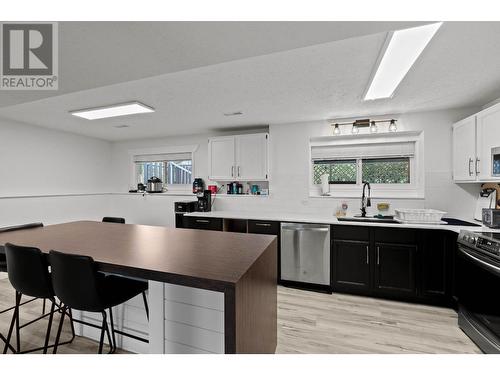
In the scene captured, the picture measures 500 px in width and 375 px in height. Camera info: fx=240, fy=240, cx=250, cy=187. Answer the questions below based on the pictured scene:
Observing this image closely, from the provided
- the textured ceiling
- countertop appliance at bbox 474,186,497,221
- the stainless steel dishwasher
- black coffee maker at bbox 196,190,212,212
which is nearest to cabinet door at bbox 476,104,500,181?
the textured ceiling

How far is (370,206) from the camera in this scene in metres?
3.37

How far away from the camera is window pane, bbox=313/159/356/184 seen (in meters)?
3.63

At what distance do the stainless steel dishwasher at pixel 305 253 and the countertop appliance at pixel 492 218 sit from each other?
1589 millimetres

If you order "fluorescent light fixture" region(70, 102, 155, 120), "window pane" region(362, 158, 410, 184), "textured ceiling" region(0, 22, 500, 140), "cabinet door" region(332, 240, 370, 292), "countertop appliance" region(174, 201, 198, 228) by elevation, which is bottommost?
"cabinet door" region(332, 240, 370, 292)

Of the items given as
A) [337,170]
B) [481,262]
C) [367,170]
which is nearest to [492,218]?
[481,262]

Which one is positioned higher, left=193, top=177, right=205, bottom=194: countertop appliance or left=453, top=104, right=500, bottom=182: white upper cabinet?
left=453, top=104, right=500, bottom=182: white upper cabinet

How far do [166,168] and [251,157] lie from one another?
211cm

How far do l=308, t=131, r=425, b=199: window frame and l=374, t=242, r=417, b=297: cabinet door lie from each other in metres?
0.88

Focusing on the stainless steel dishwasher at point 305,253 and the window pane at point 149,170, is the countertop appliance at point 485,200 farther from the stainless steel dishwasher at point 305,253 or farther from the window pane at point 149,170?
the window pane at point 149,170

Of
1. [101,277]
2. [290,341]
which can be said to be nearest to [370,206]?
[290,341]

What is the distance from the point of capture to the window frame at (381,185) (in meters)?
3.26

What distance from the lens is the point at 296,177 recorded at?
3.74 meters

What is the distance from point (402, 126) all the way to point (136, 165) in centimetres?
492

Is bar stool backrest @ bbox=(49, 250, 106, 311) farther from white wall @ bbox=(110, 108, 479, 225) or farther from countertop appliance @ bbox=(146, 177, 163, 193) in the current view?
countertop appliance @ bbox=(146, 177, 163, 193)
